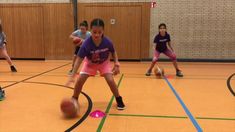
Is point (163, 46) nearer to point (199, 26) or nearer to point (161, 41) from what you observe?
point (161, 41)

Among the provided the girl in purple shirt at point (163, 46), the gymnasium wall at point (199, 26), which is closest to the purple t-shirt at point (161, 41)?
the girl in purple shirt at point (163, 46)

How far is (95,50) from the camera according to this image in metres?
3.92

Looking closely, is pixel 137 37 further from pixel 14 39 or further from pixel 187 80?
pixel 14 39

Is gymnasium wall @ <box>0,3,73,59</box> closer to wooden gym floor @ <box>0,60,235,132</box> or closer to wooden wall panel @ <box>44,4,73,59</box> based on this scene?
wooden wall panel @ <box>44,4,73,59</box>

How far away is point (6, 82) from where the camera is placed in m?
6.00

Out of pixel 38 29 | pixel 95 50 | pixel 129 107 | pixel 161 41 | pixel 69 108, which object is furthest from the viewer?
pixel 38 29

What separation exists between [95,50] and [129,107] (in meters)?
1.10

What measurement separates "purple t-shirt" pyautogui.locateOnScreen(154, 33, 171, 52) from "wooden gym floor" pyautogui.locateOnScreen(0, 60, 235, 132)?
1.45 m

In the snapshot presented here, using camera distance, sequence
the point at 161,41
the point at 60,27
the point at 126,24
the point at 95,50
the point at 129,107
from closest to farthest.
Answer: the point at 95,50, the point at 129,107, the point at 161,41, the point at 126,24, the point at 60,27

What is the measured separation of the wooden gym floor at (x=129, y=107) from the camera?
322cm

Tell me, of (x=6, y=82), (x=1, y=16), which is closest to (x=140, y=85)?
(x=6, y=82)

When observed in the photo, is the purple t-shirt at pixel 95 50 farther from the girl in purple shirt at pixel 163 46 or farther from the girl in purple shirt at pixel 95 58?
the girl in purple shirt at pixel 163 46

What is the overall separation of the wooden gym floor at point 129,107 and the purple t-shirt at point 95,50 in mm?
807

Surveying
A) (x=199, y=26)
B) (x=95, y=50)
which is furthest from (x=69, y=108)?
(x=199, y=26)
